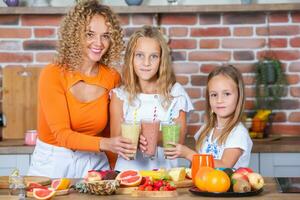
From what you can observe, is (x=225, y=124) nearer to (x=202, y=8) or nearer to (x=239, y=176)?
(x=239, y=176)

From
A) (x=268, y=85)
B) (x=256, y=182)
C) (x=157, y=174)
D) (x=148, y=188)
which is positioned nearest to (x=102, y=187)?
(x=148, y=188)

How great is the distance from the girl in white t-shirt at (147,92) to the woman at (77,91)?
67mm

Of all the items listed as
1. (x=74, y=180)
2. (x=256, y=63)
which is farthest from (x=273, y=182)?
(x=256, y=63)

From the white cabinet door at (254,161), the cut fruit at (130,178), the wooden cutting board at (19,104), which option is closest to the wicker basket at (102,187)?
the cut fruit at (130,178)

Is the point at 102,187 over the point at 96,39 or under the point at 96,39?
under

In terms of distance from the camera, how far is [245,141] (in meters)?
3.09

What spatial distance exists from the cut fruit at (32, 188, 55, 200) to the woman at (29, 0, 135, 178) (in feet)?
Result: 2.21

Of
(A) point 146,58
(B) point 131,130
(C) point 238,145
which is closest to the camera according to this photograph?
(B) point 131,130

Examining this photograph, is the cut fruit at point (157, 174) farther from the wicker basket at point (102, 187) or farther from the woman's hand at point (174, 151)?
the wicker basket at point (102, 187)

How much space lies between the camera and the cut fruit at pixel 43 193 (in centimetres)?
235

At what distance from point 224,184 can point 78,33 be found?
1097mm

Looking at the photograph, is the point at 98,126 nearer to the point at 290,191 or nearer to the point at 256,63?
the point at 290,191

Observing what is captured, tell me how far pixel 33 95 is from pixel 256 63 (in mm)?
1433

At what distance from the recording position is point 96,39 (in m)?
3.13
